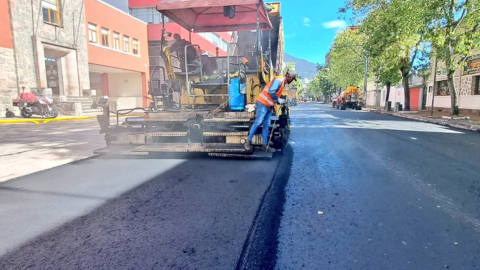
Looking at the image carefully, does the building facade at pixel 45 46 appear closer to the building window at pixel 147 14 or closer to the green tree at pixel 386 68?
the building window at pixel 147 14

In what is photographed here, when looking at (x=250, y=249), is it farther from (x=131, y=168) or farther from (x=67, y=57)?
(x=67, y=57)

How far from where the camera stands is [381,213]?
327 centimetres

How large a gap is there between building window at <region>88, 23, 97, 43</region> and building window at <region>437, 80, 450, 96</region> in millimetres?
28852

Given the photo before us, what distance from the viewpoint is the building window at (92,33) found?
22625 mm

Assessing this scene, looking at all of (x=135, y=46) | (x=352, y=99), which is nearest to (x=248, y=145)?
(x=135, y=46)

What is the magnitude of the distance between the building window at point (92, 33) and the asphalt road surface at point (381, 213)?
72.8 feet

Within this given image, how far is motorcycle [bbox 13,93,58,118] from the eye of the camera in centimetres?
1523

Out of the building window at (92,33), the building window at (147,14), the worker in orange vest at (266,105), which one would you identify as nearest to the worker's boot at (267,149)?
the worker in orange vest at (266,105)

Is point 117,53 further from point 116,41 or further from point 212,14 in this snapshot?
point 212,14

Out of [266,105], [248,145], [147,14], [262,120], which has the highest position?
[147,14]

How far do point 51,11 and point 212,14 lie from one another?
58.0ft

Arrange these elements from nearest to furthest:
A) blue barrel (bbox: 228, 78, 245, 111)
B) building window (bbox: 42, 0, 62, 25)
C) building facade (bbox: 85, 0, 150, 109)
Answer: blue barrel (bbox: 228, 78, 245, 111) < building window (bbox: 42, 0, 62, 25) < building facade (bbox: 85, 0, 150, 109)

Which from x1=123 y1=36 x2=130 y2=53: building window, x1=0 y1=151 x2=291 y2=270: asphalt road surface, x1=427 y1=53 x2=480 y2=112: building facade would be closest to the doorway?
x1=123 y1=36 x2=130 y2=53: building window

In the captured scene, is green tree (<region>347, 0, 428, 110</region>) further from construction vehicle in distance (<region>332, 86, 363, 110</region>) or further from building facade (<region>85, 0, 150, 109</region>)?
building facade (<region>85, 0, 150, 109</region>)
